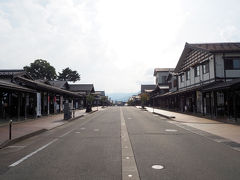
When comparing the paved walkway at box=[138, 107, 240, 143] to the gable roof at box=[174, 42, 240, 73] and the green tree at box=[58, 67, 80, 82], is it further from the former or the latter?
the green tree at box=[58, 67, 80, 82]

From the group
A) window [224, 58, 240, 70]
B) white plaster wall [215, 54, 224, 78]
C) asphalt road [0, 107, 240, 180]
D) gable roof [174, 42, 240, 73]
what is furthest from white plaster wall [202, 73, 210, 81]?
asphalt road [0, 107, 240, 180]

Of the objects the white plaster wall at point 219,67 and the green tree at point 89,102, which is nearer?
the white plaster wall at point 219,67

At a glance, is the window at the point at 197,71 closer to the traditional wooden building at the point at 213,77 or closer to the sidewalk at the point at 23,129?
the traditional wooden building at the point at 213,77

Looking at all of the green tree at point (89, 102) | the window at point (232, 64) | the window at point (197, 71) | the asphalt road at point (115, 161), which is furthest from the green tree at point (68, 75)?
the asphalt road at point (115, 161)

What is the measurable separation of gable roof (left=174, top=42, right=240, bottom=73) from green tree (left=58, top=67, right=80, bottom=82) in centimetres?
5353

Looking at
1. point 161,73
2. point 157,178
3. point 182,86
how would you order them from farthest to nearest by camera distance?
point 161,73 → point 182,86 → point 157,178

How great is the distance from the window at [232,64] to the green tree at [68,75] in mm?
66698

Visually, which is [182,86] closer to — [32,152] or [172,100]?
[172,100]

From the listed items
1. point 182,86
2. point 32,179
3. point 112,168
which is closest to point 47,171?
point 32,179

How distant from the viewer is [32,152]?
7457mm

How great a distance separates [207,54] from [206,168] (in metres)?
22.5

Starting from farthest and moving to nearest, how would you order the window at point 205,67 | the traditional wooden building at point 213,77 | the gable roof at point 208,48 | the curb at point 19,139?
the window at point 205,67
the gable roof at point 208,48
the traditional wooden building at point 213,77
the curb at point 19,139

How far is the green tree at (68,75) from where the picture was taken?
266 ft

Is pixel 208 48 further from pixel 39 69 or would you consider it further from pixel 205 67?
pixel 39 69
